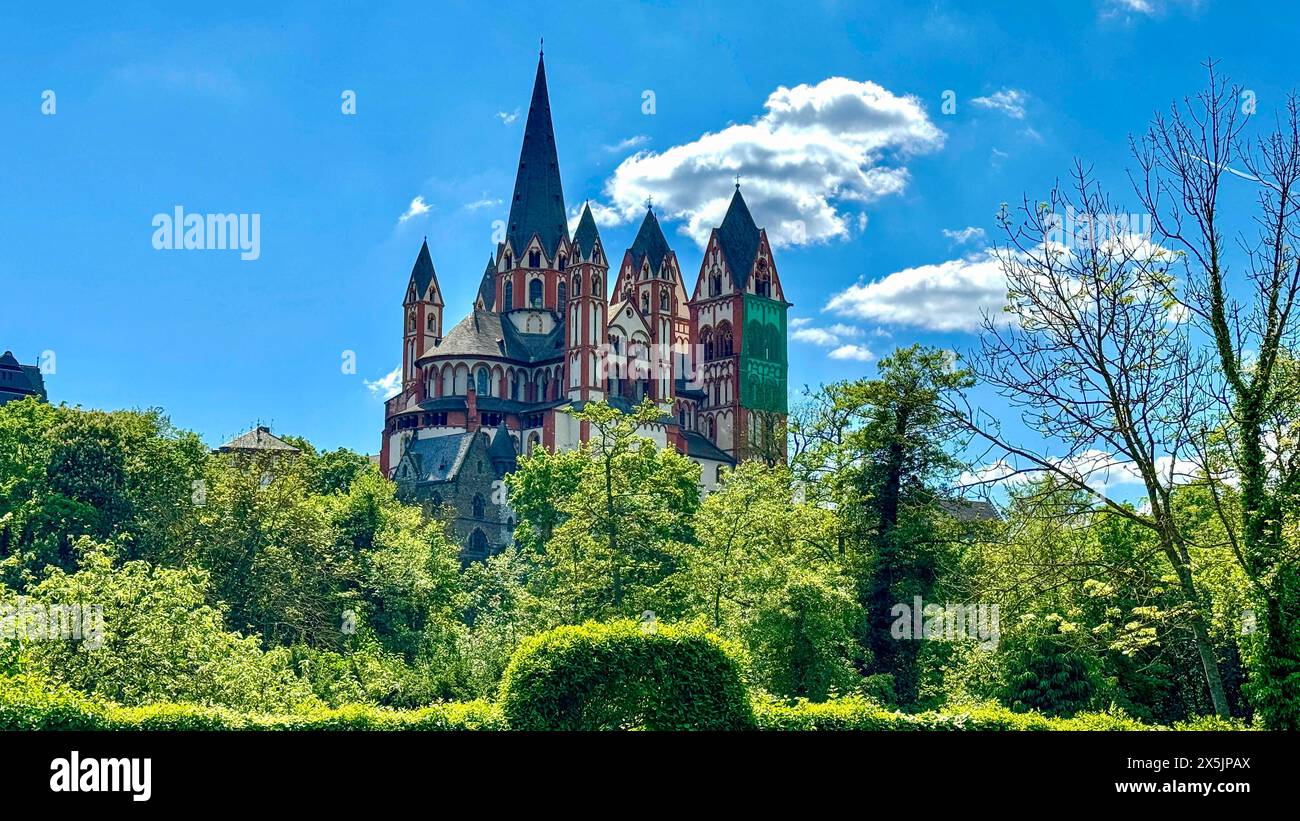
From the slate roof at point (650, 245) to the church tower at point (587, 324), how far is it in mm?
11115

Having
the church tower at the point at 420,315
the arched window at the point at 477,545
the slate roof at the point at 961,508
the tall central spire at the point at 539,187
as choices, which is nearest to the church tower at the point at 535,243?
the tall central spire at the point at 539,187

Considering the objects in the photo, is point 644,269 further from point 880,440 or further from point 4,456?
point 880,440

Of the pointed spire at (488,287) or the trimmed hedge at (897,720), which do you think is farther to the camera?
the pointed spire at (488,287)

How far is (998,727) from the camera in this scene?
72.8 feet

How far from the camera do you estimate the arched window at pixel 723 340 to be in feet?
350

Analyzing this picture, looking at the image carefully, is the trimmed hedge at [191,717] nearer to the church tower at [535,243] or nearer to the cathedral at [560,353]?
the cathedral at [560,353]

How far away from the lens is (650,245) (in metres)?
109

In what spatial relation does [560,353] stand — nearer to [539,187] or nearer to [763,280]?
[539,187]

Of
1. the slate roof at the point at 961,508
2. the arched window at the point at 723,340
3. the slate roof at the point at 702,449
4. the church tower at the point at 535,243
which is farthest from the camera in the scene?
the arched window at the point at 723,340

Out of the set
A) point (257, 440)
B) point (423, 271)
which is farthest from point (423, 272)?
point (257, 440)

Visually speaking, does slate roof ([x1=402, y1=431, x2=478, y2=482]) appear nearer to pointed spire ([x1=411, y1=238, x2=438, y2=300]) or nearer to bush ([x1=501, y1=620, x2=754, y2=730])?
pointed spire ([x1=411, y1=238, x2=438, y2=300])

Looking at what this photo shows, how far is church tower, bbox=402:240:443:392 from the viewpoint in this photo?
102 metres
